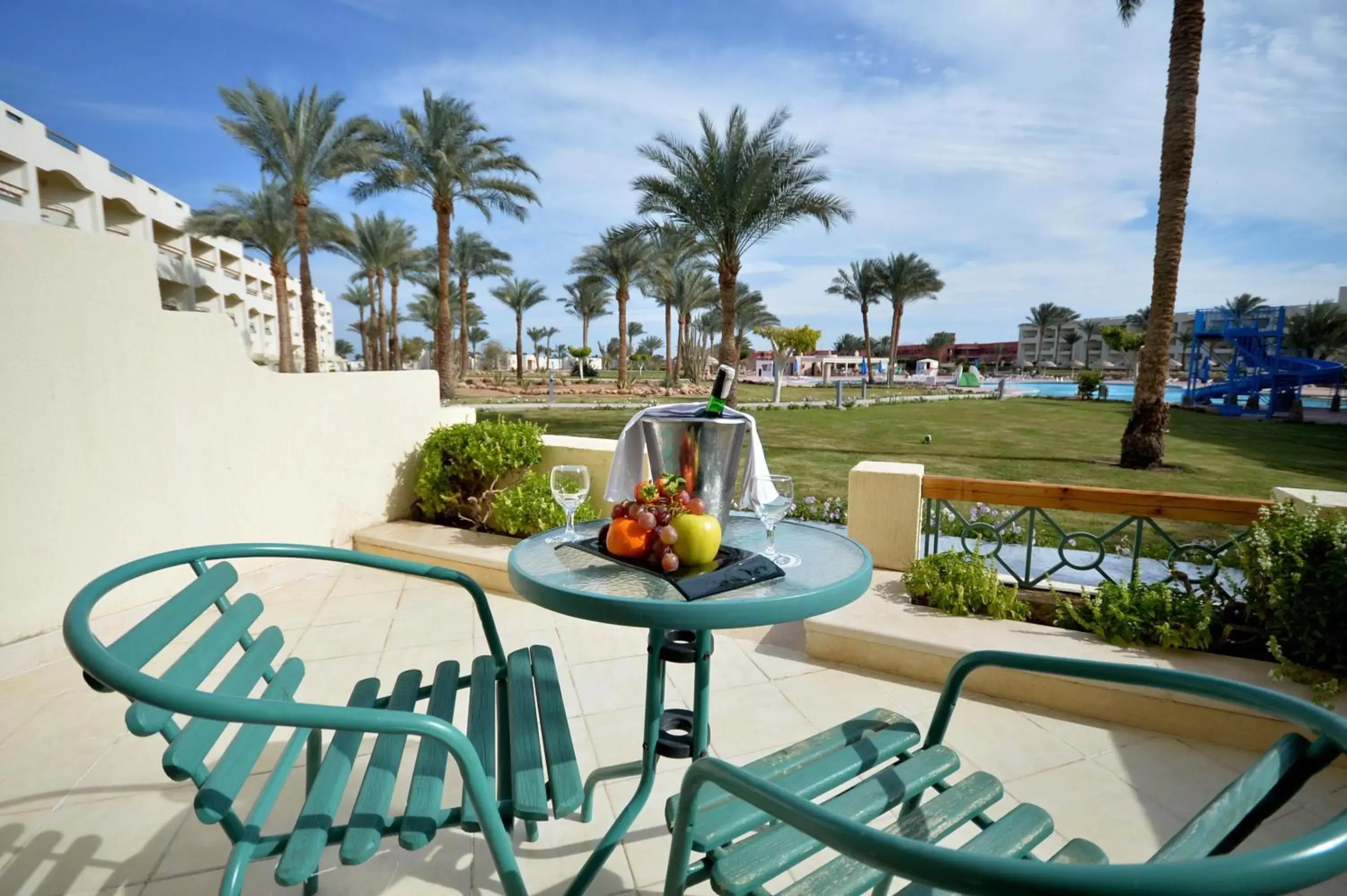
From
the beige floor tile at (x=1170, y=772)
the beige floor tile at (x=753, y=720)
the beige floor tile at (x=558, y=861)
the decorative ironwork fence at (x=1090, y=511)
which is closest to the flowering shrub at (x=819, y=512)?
the decorative ironwork fence at (x=1090, y=511)

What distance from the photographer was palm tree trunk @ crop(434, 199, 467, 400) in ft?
62.7

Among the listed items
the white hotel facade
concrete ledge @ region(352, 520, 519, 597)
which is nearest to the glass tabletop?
Answer: concrete ledge @ region(352, 520, 519, 597)

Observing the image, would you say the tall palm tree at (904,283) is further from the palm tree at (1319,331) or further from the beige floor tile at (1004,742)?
the beige floor tile at (1004,742)

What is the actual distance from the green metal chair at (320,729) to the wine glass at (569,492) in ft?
1.10

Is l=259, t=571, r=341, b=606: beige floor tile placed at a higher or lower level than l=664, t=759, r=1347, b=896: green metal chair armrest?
lower

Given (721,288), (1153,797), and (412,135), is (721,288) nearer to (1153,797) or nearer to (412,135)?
(412,135)

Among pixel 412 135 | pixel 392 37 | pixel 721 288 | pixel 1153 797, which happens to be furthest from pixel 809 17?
pixel 412 135

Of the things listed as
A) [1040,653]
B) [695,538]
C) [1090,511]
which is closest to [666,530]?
[695,538]

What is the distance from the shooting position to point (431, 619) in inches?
150

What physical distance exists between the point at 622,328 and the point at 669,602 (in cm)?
2824

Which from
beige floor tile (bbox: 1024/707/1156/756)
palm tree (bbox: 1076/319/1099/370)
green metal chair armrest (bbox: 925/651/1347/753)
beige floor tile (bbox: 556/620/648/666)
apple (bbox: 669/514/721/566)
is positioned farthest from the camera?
palm tree (bbox: 1076/319/1099/370)

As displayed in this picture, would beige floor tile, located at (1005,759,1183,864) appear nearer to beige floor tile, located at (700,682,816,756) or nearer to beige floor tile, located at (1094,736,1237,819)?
beige floor tile, located at (1094,736,1237,819)

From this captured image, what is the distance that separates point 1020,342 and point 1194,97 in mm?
86995

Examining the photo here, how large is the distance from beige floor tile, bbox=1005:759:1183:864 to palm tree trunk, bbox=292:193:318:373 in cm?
2189
